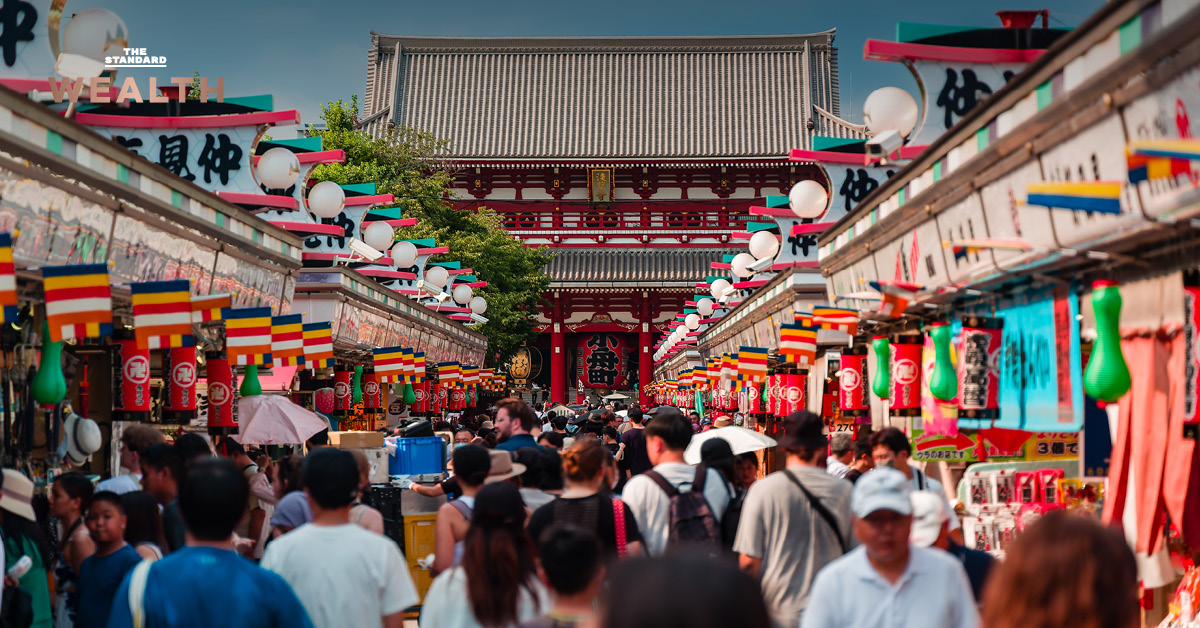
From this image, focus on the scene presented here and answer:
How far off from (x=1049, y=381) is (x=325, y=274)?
10877 mm

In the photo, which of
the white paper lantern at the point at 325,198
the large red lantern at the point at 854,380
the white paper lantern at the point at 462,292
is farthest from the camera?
the white paper lantern at the point at 462,292

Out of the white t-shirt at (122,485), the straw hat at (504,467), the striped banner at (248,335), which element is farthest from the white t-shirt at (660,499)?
the striped banner at (248,335)

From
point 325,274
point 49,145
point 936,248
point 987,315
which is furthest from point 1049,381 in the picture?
point 325,274

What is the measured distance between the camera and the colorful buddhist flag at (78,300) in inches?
276

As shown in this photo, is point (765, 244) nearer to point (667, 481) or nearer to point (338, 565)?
point (667, 481)

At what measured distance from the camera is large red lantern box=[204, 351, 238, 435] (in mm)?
10125

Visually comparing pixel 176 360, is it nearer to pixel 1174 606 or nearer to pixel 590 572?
pixel 590 572

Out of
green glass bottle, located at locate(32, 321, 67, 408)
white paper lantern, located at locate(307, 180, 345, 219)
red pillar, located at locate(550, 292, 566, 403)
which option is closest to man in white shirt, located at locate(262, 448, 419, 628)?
green glass bottle, located at locate(32, 321, 67, 408)

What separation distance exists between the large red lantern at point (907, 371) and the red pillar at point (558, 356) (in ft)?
115

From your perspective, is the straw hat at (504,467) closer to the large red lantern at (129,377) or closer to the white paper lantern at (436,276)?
the large red lantern at (129,377)

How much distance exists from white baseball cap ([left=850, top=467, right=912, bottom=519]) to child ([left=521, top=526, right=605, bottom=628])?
89cm

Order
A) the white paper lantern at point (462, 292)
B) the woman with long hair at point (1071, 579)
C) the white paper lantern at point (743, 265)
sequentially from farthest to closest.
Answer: the white paper lantern at point (462, 292)
the white paper lantern at point (743, 265)
the woman with long hair at point (1071, 579)

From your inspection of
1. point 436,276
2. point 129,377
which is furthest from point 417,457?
point 436,276

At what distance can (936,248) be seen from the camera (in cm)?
865
